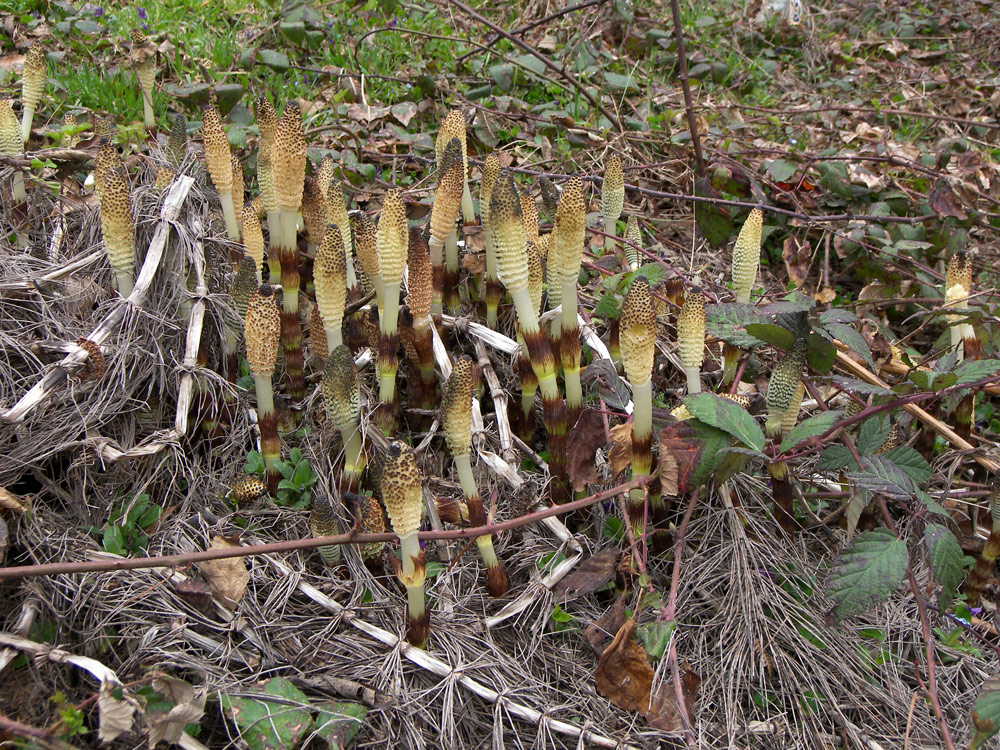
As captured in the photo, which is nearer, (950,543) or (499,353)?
(950,543)

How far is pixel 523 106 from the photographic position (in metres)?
4.66

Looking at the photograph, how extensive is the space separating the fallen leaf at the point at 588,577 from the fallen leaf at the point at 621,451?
0.78 feet

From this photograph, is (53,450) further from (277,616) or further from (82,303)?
(277,616)

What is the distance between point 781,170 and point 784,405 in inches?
88.7

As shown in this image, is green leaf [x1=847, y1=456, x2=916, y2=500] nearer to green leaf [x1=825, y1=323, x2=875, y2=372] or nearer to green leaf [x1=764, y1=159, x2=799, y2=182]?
green leaf [x1=825, y1=323, x2=875, y2=372]

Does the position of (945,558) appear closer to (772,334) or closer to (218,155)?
(772,334)

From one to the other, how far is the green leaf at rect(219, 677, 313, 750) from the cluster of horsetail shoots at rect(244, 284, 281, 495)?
0.68 meters

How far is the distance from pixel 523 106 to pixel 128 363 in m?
3.02

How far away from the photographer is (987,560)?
236 cm

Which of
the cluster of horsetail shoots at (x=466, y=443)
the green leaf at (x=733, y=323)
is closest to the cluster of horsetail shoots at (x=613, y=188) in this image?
Answer: the green leaf at (x=733, y=323)

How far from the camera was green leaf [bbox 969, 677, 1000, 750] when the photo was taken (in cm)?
180

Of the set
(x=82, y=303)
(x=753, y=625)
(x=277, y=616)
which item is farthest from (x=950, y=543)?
(x=82, y=303)

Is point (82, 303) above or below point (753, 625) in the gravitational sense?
above

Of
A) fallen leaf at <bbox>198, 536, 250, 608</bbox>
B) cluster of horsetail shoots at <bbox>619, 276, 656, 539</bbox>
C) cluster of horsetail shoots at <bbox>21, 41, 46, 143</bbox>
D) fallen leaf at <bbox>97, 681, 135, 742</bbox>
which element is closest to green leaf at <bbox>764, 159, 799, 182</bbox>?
cluster of horsetail shoots at <bbox>619, 276, 656, 539</bbox>
